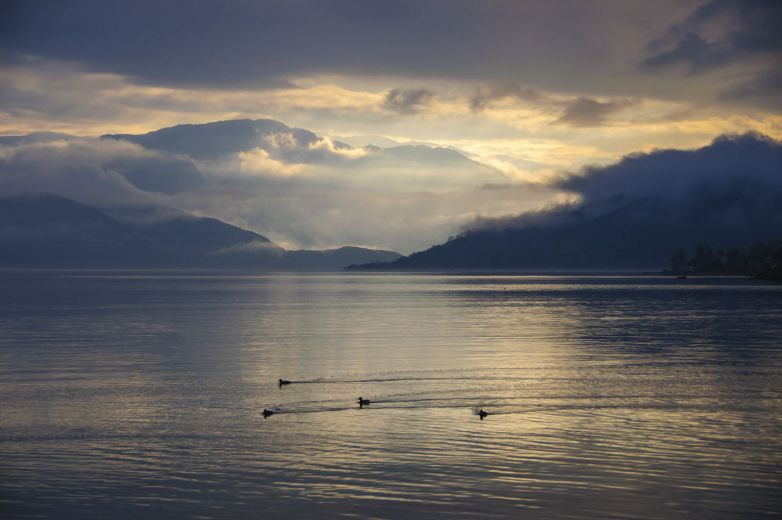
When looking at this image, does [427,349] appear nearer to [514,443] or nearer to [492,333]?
[492,333]

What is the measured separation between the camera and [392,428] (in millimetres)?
51594

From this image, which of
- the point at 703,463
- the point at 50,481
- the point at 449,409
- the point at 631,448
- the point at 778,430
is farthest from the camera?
the point at 449,409

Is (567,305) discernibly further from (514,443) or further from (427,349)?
(514,443)

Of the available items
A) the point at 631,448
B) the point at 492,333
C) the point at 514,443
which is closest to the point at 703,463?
the point at 631,448

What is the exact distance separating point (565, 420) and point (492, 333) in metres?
64.4

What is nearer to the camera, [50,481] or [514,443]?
[50,481]

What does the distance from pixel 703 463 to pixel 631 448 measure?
4.21 meters

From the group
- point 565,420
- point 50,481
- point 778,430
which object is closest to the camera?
point 50,481

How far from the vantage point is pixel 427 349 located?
97062 mm

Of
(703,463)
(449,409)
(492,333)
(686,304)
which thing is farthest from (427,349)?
(686,304)

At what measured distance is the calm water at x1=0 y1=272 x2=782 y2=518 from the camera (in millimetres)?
36531

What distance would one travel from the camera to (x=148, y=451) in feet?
149

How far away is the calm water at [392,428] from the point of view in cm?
3653

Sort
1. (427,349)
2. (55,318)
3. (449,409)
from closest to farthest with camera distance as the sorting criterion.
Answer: (449,409), (427,349), (55,318)
